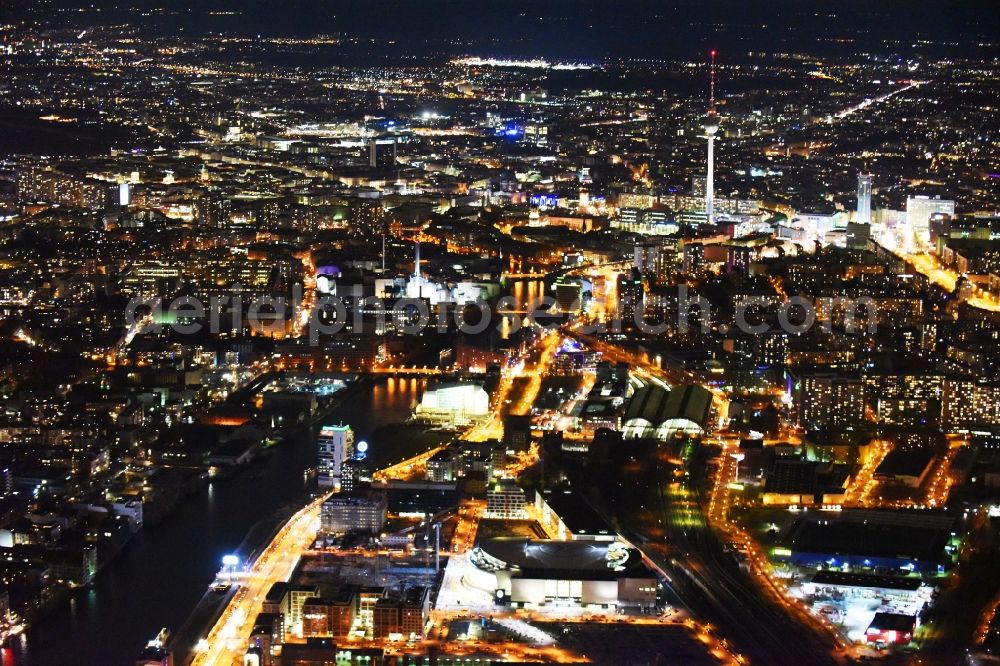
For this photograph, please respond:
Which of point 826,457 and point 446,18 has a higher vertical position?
point 446,18

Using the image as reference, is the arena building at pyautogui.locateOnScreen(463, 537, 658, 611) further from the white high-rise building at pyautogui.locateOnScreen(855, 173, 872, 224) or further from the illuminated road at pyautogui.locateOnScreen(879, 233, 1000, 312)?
the white high-rise building at pyautogui.locateOnScreen(855, 173, 872, 224)

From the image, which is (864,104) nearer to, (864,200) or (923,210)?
(864,200)

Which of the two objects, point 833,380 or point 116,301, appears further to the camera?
point 116,301

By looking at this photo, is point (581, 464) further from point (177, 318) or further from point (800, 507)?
point (177, 318)

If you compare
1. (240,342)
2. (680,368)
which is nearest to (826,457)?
(680,368)

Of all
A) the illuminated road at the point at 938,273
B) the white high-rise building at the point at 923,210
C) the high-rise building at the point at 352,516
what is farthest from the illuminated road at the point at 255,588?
the white high-rise building at the point at 923,210

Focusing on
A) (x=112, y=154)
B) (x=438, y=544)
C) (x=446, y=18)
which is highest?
(x=446, y=18)

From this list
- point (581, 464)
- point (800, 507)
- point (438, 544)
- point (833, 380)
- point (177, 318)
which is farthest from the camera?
point (177, 318)

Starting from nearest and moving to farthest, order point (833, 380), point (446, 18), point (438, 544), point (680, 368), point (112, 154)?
1. point (438, 544)
2. point (833, 380)
3. point (680, 368)
4. point (112, 154)
5. point (446, 18)
